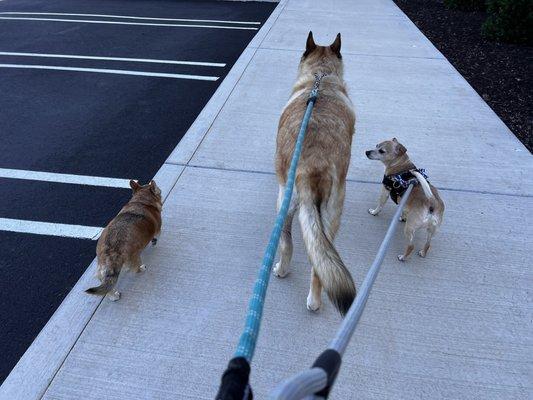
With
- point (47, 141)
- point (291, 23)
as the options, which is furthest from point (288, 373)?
point (291, 23)

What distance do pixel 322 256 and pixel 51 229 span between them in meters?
2.88

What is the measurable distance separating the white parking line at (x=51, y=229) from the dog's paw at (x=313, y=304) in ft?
6.93

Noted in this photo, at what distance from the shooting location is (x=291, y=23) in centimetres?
1006

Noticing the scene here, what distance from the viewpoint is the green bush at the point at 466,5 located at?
1102cm

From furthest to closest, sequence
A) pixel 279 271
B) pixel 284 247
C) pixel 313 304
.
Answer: pixel 279 271, pixel 284 247, pixel 313 304

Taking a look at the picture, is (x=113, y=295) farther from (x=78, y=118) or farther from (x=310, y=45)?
(x=78, y=118)

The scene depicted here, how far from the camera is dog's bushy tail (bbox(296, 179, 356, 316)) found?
6.40 ft

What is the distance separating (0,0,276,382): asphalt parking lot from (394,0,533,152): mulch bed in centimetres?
451

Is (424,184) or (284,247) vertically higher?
(424,184)

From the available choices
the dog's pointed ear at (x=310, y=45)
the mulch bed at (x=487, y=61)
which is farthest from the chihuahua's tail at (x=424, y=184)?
the mulch bed at (x=487, y=61)

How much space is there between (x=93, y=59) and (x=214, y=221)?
5.96 metres

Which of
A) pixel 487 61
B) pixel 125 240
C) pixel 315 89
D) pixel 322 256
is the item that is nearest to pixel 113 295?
pixel 125 240

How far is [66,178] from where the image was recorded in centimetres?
446

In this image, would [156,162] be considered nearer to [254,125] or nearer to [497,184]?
[254,125]
